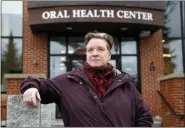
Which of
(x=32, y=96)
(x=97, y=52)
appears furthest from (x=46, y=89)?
(x=97, y=52)

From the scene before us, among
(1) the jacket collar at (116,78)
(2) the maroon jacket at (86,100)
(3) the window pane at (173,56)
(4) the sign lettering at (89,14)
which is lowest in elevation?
(2) the maroon jacket at (86,100)

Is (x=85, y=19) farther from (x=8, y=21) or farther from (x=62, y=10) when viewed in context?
(x=8, y=21)

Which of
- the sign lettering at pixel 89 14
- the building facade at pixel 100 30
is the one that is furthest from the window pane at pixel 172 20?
the sign lettering at pixel 89 14

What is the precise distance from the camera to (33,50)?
11703 millimetres

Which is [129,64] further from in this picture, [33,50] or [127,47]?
[33,50]

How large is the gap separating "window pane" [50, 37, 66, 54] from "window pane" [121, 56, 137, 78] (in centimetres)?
200

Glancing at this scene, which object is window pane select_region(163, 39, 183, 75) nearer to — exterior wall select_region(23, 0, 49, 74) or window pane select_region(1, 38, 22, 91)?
exterior wall select_region(23, 0, 49, 74)

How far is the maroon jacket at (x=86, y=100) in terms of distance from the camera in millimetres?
2234

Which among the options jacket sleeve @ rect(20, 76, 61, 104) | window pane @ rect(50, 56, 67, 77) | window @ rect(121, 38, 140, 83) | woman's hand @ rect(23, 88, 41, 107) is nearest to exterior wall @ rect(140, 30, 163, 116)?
window @ rect(121, 38, 140, 83)

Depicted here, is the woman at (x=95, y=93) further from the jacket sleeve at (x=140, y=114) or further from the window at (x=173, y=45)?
the window at (x=173, y=45)

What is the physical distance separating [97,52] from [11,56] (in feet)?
32.0

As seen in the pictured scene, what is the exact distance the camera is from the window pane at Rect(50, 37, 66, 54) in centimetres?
1197

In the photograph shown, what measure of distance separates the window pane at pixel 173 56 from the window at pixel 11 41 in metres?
4.86

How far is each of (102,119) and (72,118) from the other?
186 millimetres
